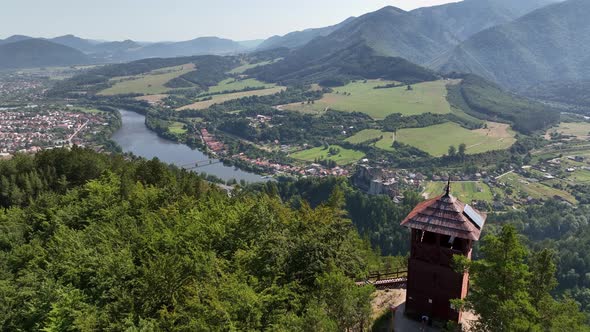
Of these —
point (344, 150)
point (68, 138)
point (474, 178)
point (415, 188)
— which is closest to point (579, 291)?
point (415, 188)

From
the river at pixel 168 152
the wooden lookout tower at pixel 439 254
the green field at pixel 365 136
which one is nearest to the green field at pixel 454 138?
the green field at pixel 365 136

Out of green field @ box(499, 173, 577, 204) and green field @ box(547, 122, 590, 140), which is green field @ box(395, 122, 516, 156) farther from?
green field @ box(547, 122, 590, 140)

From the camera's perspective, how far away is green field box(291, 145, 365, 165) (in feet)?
488

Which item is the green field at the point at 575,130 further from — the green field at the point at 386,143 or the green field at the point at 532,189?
the green field at the point at 386,143

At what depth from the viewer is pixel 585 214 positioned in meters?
101

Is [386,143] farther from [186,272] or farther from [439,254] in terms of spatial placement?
[186,272]

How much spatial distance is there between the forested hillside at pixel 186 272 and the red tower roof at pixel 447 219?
4.30m

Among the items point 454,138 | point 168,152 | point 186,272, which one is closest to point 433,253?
point 186,272

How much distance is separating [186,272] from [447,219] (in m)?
14.1

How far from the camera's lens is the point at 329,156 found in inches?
6117

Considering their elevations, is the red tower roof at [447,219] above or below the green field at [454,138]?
above

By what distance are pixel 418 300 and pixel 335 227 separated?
6099mm

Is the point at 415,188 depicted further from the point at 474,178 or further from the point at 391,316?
the point at 391,316

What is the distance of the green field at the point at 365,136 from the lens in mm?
168250
